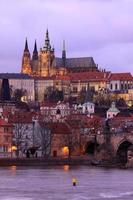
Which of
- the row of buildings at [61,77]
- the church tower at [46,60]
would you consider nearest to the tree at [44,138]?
the row of buildings at [61,77]

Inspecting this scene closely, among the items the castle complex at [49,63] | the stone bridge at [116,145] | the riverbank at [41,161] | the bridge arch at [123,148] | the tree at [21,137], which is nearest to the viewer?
the riverbank at [41,161]

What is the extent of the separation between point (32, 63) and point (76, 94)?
663 inches

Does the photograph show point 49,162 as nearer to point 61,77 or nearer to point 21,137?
point 21,137

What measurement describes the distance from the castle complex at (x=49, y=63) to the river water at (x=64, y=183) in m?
101

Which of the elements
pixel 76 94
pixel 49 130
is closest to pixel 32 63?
pixel 76 94

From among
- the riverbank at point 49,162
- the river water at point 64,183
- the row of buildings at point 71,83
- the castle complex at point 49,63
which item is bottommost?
the river water at point 64,183

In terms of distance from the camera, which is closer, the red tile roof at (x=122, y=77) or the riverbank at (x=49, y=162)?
the riverbank at (x=49, y=162)

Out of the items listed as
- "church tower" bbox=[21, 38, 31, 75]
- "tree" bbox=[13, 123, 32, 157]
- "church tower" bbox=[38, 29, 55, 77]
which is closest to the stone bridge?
"tree" bbox=[13, 123, 32, 157]

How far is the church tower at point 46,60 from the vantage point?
14812 cm

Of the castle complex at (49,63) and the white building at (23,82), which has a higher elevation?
the castle complex at (49,63)

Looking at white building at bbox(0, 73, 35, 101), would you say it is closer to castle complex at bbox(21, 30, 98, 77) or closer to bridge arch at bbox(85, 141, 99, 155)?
castle complex at bbox(21, 30, 98, 77)

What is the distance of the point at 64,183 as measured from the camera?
→ 125ft

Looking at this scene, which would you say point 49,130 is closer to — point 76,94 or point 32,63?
point 76,94

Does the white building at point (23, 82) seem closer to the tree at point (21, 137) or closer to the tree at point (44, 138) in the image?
the tree at point (44, 138)
